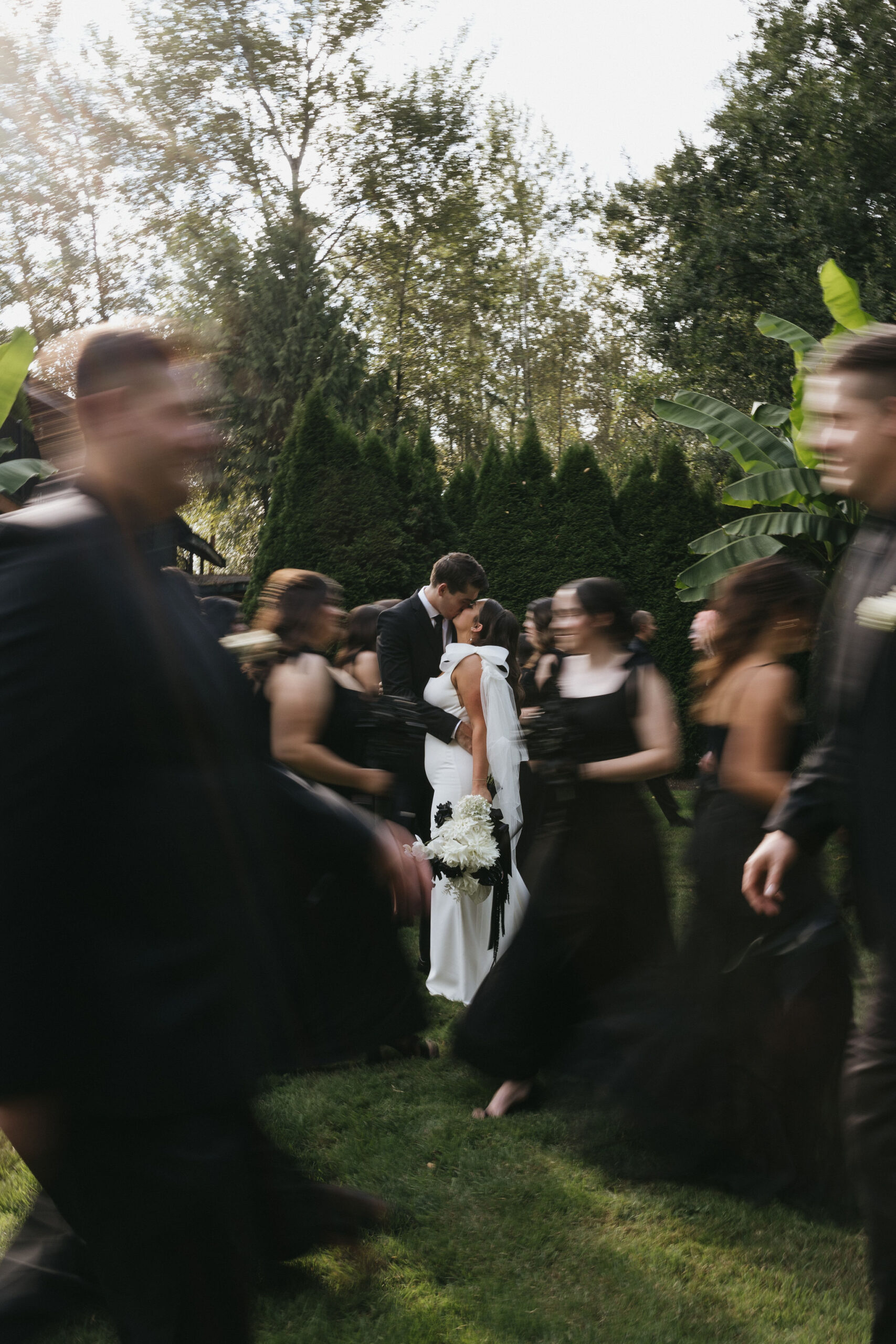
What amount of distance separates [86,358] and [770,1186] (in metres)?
3.37

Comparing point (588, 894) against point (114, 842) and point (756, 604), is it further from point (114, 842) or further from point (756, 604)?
point (114, 842)

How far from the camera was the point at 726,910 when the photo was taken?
3.74m

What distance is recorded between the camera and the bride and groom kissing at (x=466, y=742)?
5.56 m

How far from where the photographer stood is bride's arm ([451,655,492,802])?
18.0 ft

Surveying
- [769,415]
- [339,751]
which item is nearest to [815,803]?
[339,751]

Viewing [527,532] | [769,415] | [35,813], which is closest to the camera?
[35,813]

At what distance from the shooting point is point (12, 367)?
679cm

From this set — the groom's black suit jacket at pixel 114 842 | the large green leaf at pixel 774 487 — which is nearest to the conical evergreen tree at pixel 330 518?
the large green leaf at pixel 774 487

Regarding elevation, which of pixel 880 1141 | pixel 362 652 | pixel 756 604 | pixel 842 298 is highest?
pixel 842 298

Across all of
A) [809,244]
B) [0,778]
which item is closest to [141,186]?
[809,244]

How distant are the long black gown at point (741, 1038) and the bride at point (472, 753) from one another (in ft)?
6.22

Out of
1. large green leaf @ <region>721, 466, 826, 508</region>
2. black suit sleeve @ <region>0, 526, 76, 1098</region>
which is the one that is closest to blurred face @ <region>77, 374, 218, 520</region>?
black suit sleeve @ <region>0, 526, 76, 1098</region>

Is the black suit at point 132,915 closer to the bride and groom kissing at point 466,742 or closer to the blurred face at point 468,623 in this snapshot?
the bride and groom kissing at point 466,742

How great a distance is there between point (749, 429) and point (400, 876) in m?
8.66
